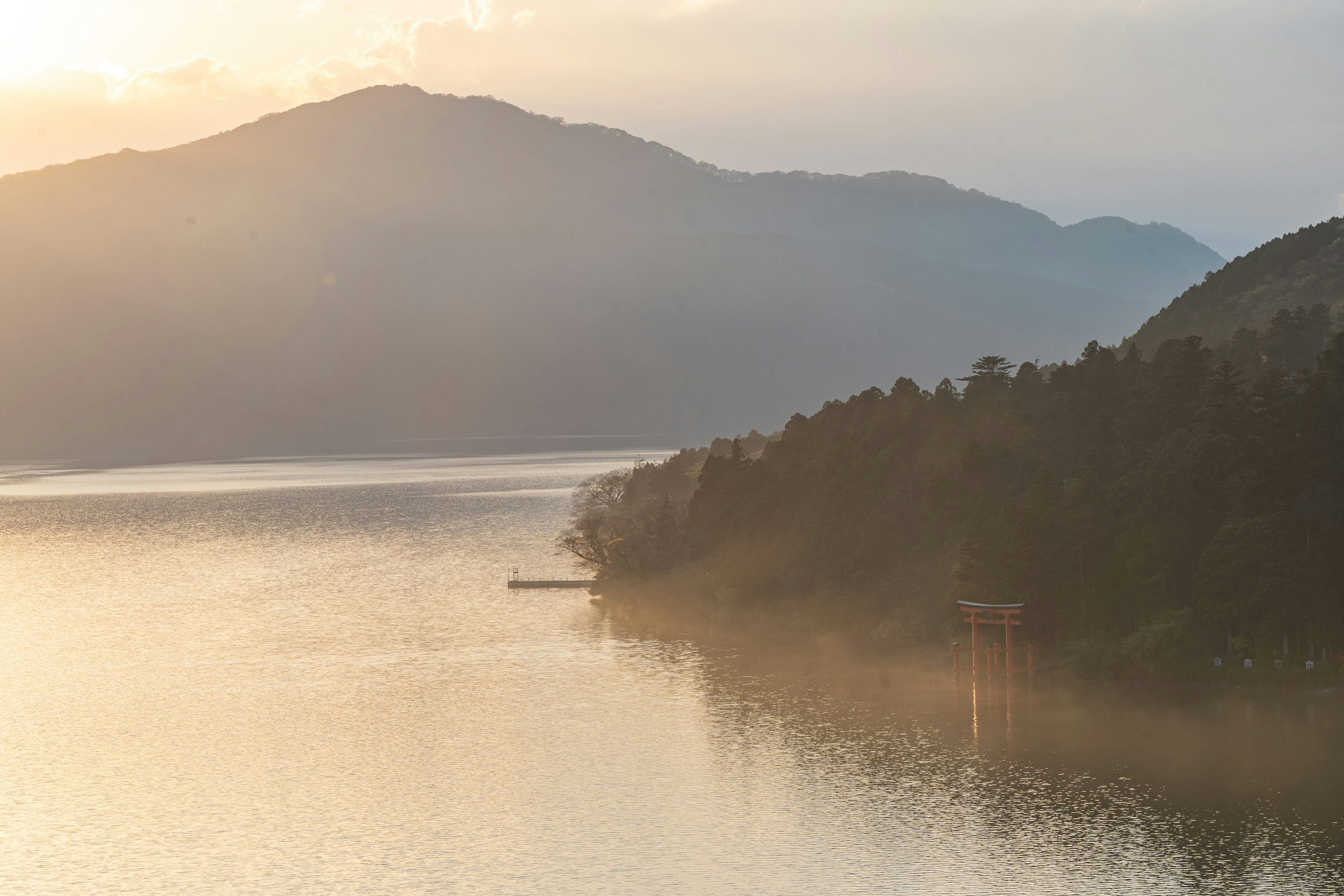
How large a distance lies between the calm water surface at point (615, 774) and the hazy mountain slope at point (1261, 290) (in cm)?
8864

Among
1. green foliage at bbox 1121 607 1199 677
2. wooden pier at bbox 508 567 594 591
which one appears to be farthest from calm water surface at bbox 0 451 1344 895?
wooden pier at bbox 508 567 594 591

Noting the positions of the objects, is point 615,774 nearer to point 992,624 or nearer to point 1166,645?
point 992,624

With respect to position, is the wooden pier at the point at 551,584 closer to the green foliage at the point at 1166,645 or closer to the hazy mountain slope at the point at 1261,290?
the green foliage at the point at 1166,645

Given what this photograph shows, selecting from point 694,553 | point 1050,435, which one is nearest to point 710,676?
point 694,553

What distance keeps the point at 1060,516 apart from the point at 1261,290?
94.2m

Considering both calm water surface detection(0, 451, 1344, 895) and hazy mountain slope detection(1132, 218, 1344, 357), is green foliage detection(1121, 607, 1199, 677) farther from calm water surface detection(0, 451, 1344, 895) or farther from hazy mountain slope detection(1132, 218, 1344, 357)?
hazy mountain slope detection(1132, 218, 1344, 357)


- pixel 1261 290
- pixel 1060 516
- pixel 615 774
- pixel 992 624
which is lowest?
pixel 615 774

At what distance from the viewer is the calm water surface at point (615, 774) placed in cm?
5647

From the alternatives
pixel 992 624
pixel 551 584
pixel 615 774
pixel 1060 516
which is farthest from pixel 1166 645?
pixel 551 584

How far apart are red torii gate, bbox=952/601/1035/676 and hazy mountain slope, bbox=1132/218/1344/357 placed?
7760 cm

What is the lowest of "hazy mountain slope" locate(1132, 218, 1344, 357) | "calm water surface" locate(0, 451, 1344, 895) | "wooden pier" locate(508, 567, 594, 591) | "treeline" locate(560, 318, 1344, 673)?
"calm water surface" locate(0, 451, 1344, 895)

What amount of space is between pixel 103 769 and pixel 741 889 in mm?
43517

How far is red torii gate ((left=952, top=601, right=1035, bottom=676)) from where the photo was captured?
8719 cm

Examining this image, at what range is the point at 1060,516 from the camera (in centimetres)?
9050
